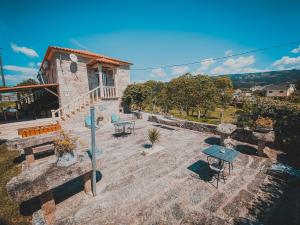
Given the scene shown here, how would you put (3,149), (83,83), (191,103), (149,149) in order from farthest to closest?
(191,103) → (83,83) → (3,149) → (149,149)

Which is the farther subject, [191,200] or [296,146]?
[296,146]

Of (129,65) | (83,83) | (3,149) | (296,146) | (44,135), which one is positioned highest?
(129,65)

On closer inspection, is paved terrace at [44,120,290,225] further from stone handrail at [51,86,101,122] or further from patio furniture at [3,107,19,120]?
patio furniture at [3,107,19,120]

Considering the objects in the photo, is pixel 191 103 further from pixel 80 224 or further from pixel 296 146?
pixel 80 224

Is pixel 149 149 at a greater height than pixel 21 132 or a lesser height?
lesser

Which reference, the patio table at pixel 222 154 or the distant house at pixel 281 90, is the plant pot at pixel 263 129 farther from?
the distant house at pixel 281 90

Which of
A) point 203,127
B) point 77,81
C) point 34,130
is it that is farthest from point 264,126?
point 77,81

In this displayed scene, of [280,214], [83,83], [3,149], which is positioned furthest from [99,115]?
[280,214]
